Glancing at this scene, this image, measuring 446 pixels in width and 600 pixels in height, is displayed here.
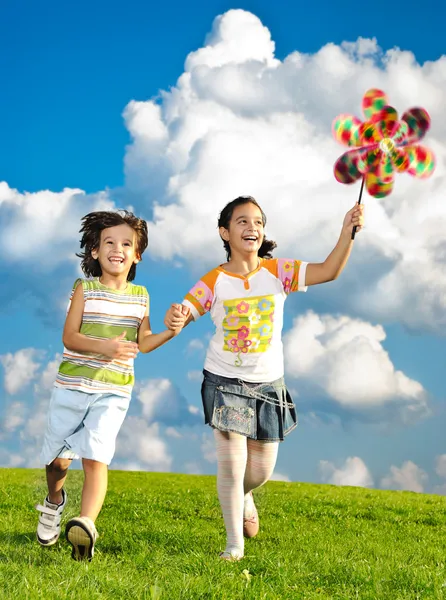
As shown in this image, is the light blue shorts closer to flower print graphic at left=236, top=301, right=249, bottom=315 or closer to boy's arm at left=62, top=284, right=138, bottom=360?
boy's arm at left=62, top=284, right=138, bottom=360

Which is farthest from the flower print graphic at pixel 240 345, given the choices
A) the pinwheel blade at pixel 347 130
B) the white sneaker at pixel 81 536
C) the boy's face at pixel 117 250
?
the pinwheel blade at pixel 347 130

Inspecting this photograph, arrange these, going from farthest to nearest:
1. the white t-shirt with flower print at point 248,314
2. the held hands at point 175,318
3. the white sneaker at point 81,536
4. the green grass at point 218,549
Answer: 1. the white t-shirt with flower print at point 248,314
2. the held hands at point 175,318
3. the white sneaker at point 81,536
4. the green grass at point 218,549

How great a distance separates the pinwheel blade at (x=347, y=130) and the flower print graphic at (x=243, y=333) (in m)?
1.79

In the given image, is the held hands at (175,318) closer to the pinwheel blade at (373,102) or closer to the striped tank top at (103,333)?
the striped tank top at (103,333)

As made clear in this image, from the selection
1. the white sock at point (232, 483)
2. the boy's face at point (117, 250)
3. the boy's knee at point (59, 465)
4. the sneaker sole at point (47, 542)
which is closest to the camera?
the white sock at point (232, 483)

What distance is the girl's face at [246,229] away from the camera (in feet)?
19.6

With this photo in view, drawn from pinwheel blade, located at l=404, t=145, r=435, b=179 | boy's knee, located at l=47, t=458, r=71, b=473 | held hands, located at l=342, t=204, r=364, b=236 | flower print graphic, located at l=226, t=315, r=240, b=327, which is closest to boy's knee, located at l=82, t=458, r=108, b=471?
boy's knee, located at l=47, t=458, r=71, b=473

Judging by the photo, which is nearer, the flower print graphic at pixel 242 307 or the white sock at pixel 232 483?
the white sock at pixel 232 483

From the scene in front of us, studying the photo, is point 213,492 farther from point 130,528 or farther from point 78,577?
point 78,577

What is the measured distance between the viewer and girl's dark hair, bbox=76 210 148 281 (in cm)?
626

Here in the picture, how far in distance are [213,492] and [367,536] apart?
3631mm

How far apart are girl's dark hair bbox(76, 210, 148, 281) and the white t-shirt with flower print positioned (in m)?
0.69

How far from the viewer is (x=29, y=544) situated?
20.6 ft

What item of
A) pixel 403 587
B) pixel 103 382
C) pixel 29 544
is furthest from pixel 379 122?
pixel 29 544
